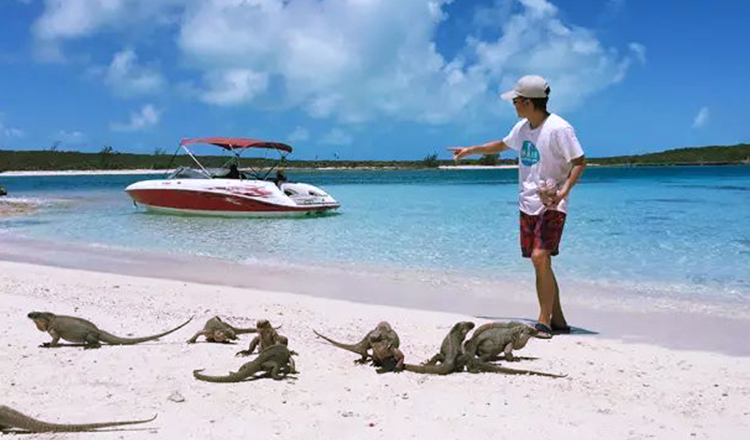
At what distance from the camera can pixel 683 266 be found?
10.3 m

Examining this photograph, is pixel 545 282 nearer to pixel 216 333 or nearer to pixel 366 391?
pixel 366 391

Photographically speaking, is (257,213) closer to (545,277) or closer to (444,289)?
(444,289)

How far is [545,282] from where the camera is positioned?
5.70 metres

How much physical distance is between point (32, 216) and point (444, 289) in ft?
55.5

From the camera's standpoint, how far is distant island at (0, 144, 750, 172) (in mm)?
106625

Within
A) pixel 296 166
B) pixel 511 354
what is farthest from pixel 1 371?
pixel 296 166

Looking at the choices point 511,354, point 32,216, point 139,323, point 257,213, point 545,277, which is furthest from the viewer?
point 32,216

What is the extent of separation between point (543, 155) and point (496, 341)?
1.55m

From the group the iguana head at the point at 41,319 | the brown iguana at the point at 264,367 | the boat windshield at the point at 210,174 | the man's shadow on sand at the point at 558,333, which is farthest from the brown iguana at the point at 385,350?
the boat windshield at the point at 210,174

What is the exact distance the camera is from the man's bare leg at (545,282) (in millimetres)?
5621

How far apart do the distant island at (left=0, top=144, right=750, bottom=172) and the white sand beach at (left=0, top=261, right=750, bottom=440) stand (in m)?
84.2

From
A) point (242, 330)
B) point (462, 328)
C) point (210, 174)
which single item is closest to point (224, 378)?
point (242, 330)

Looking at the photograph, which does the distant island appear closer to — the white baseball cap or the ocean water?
the ocean water

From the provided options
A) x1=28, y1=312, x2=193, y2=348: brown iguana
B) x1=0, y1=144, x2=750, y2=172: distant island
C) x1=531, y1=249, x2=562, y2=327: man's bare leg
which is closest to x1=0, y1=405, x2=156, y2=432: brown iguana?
x1=28, y1=312, x2=193, y2=348: brown iguana
